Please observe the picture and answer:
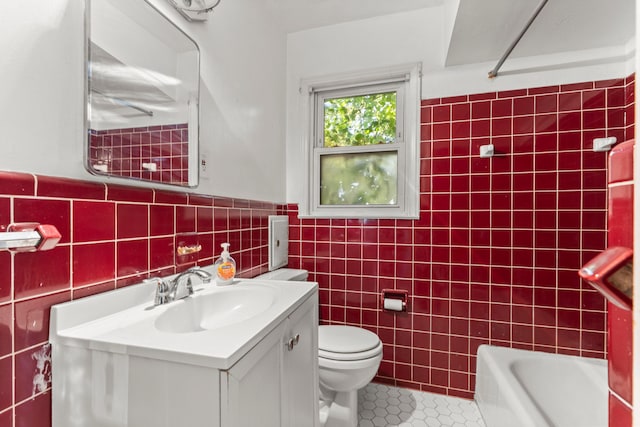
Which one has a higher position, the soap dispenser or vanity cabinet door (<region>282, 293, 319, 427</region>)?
the soap dispenser

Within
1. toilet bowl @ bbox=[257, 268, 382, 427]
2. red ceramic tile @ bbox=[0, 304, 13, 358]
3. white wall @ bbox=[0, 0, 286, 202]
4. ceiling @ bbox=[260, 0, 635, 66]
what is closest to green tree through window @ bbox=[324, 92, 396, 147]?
white wall @ bbox=[0, 0, 286, 202]

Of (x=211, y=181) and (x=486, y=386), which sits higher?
Result: (x=211, y=181)

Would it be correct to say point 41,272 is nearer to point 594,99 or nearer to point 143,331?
point 143,331

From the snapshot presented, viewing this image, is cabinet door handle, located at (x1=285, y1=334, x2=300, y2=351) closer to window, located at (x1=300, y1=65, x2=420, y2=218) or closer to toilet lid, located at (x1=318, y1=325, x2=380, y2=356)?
toilet lid, located at (x1=318, y1=325, x2=380, y2=356)

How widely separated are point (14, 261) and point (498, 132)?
214 cm

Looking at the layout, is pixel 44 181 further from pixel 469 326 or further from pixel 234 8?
pixel 469 326

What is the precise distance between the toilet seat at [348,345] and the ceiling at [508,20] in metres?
1.65

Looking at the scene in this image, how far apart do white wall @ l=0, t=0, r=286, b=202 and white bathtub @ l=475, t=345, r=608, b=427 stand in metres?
1.58

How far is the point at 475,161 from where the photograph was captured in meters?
1.79

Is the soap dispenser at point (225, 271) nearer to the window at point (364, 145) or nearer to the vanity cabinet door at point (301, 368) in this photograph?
the vanity cabinet door at point (301, 368)

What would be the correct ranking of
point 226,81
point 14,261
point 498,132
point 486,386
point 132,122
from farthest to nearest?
point 498,132 < point 486,386 < point 226,81 < point 132,122 < point 14,261

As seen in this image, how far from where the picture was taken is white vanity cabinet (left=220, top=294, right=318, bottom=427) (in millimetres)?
630

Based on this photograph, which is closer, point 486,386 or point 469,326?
point 486,386

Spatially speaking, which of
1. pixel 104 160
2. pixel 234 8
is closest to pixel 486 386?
pixel 104 160
